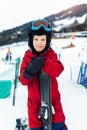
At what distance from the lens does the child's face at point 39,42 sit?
271 cm

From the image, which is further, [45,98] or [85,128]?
[85,128]

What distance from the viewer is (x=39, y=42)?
2.71 metres

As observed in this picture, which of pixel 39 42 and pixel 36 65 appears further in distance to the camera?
pixel 39 42

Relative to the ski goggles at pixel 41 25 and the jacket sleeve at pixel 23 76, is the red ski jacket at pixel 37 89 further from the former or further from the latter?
the ski goggles at pixel 41 25

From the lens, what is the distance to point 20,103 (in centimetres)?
598

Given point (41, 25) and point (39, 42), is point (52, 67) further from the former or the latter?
point (41, 25)

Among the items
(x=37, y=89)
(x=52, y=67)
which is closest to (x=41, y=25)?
(x=52, y=67)

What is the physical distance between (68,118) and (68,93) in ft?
7.46

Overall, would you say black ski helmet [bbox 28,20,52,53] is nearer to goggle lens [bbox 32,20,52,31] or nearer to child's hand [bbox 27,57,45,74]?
goggle lens [bbox 32,20,52,31]

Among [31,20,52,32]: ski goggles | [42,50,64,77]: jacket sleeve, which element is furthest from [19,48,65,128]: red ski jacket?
[31,20,52,32]: ski goggles

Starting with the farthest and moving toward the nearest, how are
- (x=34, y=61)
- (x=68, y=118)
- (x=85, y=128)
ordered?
(x=68, y=118) < (x=85, y=128) < (x=34, y=61)

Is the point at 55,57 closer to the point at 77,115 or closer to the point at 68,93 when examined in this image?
the point at 77,115

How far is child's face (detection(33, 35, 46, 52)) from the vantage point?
8.89 feet

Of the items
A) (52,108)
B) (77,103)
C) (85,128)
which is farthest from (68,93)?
(52,108)
